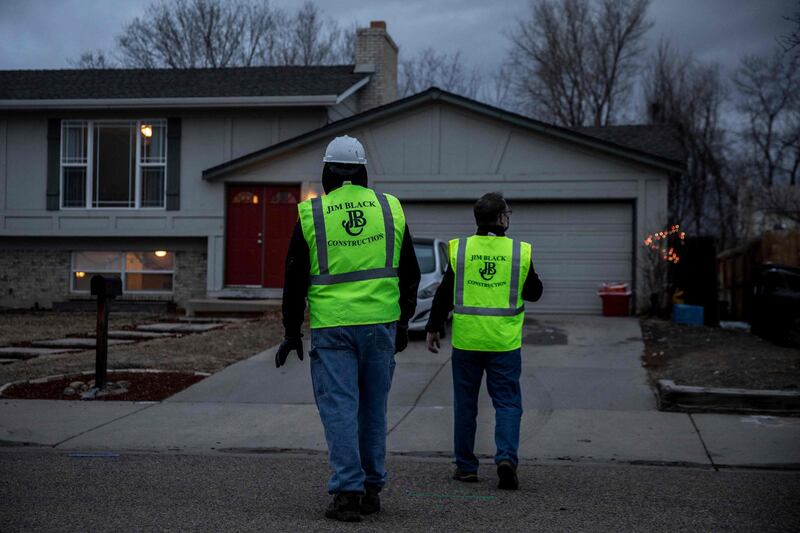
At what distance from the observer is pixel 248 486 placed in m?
6.00

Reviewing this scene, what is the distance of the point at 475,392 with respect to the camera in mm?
6184

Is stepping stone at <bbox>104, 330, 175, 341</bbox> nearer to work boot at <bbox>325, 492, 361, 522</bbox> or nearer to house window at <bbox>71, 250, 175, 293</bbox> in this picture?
house window at <bbox>71, 250, 175, 293</bbox>

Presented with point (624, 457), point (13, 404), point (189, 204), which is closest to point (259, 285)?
point (189, 204)

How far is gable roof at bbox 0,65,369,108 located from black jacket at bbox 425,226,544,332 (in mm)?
14350

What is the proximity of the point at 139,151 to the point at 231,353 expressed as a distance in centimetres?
1005

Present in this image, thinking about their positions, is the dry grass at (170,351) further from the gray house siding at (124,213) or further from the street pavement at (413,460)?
the gray house siding at (124,213)

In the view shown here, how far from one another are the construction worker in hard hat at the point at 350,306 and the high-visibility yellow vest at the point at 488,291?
0.94 metres

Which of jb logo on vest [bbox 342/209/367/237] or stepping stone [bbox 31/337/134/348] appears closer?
jb logo on vest [bbox 342/209/367/237]

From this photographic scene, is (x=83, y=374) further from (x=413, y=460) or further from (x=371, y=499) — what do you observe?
(x=371, y=499)

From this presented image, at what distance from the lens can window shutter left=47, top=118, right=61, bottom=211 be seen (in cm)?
2142

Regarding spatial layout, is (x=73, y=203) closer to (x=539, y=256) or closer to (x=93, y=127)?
(x=93, y=127)

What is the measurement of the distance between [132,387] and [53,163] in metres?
12.8

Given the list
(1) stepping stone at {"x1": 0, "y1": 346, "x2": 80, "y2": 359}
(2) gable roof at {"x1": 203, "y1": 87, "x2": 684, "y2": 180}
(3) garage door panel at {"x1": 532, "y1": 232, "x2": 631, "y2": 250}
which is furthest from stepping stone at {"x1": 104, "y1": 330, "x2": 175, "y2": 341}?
(3) garage door panel at {"x1": 532, "y1": 232, "x2": 631, "y2": 250}

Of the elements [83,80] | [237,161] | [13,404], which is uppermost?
[83,80]
